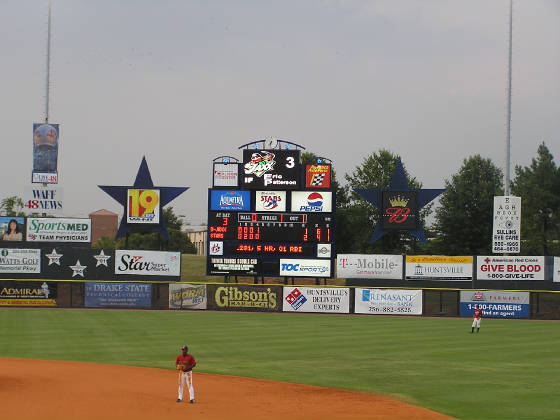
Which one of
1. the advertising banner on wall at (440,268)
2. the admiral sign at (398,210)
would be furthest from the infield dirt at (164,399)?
the advertising banner on wall at (440,268)

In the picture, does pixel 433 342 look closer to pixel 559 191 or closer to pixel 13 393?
pixel 13 393

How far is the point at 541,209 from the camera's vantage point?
3066 inches

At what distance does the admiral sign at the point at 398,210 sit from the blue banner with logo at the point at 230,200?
9.61 m

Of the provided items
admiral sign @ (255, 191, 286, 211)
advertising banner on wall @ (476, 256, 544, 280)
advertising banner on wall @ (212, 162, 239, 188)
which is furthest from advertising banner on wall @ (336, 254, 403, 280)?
advertising banner on wall @ (212, 162, 239, 188)

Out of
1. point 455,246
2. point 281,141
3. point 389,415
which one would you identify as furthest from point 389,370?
point 455,246

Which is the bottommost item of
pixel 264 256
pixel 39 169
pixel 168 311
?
pixel 168 311

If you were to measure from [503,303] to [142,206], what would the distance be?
25.0m

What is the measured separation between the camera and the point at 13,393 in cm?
1961

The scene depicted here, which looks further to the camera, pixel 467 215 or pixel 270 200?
pixel 467 215

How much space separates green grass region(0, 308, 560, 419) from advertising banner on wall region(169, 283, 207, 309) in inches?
86.7

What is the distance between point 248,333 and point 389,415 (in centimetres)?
1894

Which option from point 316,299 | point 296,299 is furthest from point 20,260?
point 316,299

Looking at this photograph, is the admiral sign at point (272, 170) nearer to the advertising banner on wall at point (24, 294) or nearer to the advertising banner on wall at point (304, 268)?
the advertising banner on wall at point (304, 268)

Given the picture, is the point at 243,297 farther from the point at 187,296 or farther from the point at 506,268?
the point at 506,268
